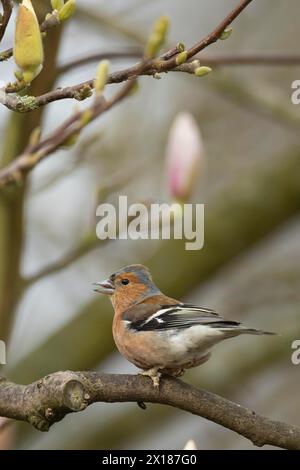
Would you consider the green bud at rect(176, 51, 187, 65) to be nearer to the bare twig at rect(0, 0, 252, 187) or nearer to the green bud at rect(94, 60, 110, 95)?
the bare twig at rect(0, 0, 252, 187)

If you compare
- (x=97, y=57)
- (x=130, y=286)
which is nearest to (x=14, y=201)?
(x=97, y=57)

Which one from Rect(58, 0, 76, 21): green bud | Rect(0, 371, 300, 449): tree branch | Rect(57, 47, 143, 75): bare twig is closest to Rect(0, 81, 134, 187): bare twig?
Rect(58, 0, 76, 21): green bud

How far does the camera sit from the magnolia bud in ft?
6.83

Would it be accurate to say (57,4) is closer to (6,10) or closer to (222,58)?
(6,10)

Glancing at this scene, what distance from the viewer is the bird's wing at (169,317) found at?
3055 mm

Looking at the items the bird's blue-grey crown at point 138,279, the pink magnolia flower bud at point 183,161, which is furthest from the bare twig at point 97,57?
the bird's blue-grey crown at point 138,279

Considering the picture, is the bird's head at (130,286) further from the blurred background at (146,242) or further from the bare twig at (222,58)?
the bare twig at (222,58)

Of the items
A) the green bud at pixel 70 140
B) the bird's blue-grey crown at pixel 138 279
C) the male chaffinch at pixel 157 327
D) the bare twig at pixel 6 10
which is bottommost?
the male chaffinch at pixel 157 327

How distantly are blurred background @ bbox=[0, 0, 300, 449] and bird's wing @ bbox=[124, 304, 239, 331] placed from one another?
377 mm

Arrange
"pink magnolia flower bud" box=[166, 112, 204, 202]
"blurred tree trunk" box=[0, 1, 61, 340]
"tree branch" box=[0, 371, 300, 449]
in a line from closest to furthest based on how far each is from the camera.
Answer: "tree branch" box=[0, 371, 300, 449] → "pink magnolia flower bud" box=[166, 112, 204, 202] → "blurred tree trunk" box=[0, 1, 61, 340]

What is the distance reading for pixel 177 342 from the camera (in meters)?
3.04

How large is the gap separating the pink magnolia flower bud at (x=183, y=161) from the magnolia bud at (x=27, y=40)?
1.16m

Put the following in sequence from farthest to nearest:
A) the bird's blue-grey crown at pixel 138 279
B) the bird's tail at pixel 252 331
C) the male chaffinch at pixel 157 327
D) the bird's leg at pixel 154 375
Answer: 1. the bird's blue-grey crown at pixel 138 279
2. the male chaffinch at pixel 157 327
3. the bird's leg at pixel 154 375
4. the bird's tail at pixel 252 331

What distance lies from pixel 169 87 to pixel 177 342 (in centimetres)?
532
